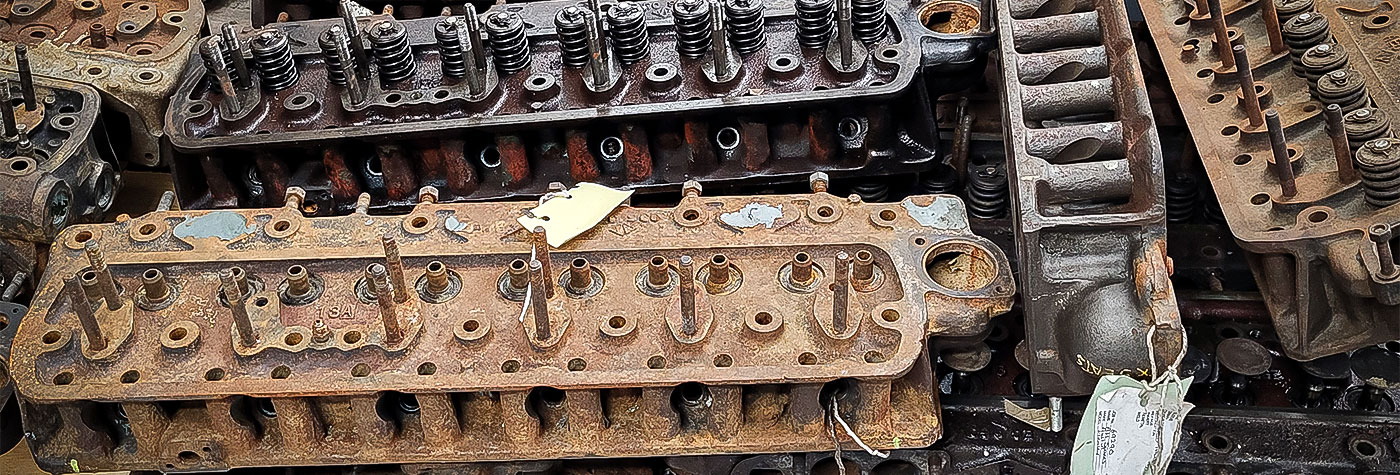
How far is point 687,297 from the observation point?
374cm

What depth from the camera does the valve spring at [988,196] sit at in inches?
185

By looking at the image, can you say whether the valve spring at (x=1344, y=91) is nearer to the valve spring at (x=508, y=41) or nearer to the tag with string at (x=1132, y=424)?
the tag with string at (x=1132, y=424)

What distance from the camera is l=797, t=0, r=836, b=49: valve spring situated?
188 inches

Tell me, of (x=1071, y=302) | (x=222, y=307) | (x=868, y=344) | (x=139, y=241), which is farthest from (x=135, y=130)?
(x=1071, y=302)

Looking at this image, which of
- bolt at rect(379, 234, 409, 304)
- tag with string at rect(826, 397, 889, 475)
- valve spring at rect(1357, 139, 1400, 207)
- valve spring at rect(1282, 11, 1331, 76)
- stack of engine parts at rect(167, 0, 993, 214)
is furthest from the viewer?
stack of engine parts at rect(167, 0, 993, 214)

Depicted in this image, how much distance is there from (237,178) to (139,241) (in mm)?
767

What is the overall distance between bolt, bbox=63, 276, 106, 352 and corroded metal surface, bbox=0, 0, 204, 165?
5.16ft

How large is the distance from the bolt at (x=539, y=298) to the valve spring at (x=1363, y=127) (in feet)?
7.48

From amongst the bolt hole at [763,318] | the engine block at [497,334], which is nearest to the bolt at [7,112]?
the engine block at [497,334]

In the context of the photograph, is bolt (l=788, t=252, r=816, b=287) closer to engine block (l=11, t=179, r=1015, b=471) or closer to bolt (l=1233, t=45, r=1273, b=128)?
engine block (l=11, t=179, r=1015, b=471)

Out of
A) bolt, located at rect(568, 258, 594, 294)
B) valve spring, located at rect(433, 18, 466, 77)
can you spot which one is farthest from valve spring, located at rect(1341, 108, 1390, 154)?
valve spring, located at rect(433, 18, 466, 77)

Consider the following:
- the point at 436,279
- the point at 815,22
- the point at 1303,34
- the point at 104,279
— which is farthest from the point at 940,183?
the point at 104,279

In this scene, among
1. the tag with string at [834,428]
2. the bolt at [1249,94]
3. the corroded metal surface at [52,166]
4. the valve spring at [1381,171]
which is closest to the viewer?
the valve spring at [1381,171]

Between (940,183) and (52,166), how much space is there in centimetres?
318
